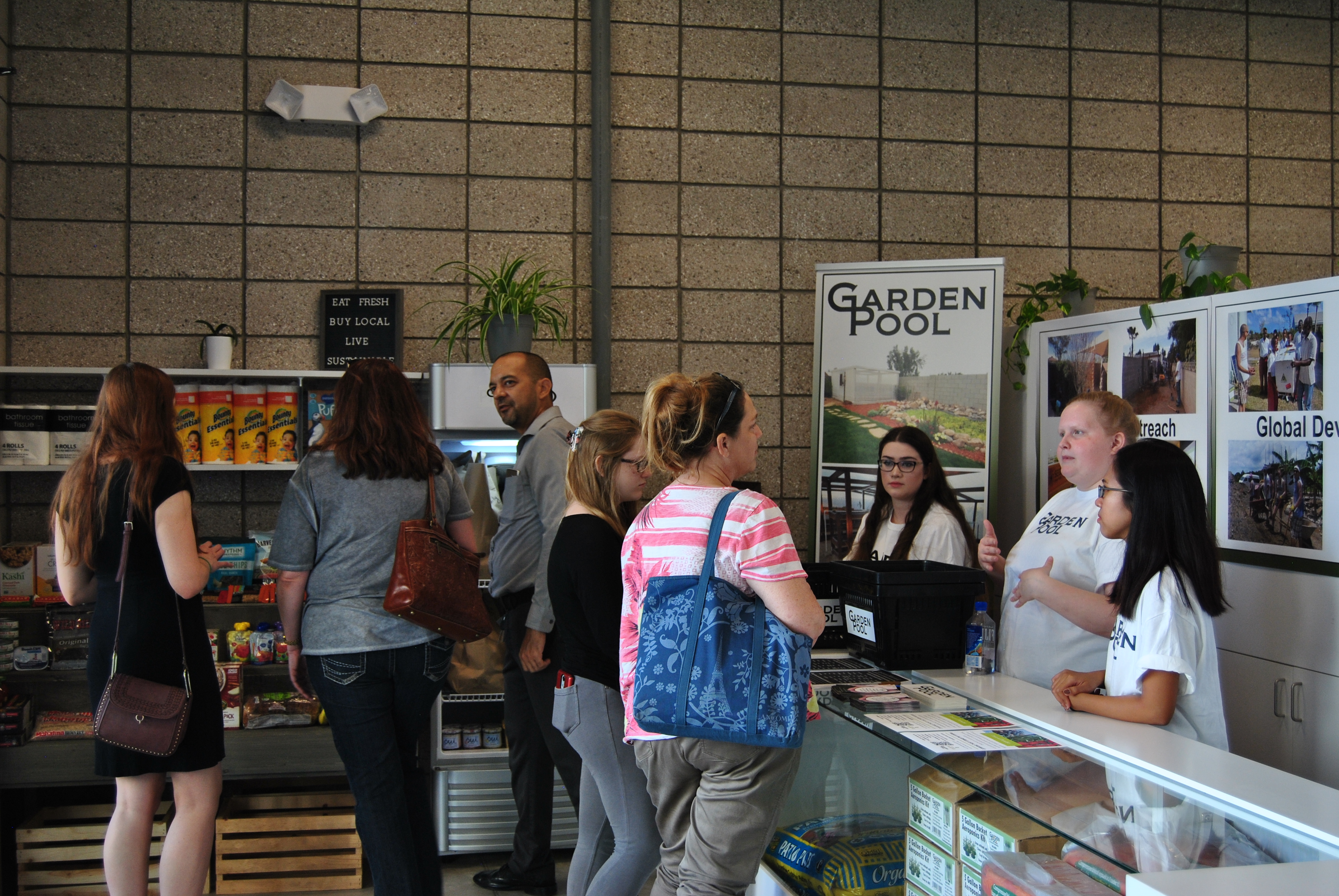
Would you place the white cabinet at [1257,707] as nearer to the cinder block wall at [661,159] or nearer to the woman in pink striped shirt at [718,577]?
the cinder block wall at [661,159]

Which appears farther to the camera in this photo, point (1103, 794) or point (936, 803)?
point (936, 803)

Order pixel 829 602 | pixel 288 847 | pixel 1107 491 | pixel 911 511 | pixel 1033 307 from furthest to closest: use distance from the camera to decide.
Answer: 1. pixel 1033 307
2. pixel 288 847
3. pixel 911 511
4. pixel 829 602
5. pixel 1107 491

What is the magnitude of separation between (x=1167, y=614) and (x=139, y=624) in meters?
2.32

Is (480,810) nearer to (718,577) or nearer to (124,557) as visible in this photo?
(124,557)

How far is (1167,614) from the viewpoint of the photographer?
1918 mm

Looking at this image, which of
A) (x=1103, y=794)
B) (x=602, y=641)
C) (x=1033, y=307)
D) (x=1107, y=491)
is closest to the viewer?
(x=1103, y=794)

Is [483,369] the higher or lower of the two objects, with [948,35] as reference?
lower

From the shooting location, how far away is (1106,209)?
4.38 m

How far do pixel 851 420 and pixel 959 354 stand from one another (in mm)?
495

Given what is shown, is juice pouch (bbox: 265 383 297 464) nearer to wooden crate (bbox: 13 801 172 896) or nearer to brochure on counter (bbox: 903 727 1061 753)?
wooden crate (bbox: 13 801 172 896)

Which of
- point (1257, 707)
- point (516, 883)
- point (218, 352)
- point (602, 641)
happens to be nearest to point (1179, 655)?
point (602, 641)

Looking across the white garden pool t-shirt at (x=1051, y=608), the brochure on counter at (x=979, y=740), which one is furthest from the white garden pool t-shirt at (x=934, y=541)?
the brochure on counter at (x=979, y=740)

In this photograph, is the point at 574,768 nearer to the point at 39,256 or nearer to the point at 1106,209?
the point at 39,256

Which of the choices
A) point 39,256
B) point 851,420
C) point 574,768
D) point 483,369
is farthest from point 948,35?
point 39,256
